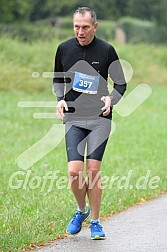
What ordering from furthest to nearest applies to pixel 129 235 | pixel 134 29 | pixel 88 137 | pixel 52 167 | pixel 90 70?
pixel 134 29
pixel 52 167
pixel 129 235
pixel 88 137
pixel 90 70

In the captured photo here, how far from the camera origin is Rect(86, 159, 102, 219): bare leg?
709cm

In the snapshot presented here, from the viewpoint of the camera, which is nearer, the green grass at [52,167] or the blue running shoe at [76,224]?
the blue running shoe at [76,224]

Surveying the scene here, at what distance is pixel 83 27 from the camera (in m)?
6.99

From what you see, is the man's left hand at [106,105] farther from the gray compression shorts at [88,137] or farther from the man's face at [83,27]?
the man's face at [83,27]

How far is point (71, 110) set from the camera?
720 cm

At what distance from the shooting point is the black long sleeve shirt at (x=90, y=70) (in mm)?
7098

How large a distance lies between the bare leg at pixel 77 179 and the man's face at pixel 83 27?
3.84 feet

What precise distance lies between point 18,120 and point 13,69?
268 inches

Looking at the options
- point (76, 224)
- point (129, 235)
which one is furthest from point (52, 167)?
point (76, 224)

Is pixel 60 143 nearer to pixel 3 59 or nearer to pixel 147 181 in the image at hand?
pixel 147 181

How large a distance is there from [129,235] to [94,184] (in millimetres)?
780

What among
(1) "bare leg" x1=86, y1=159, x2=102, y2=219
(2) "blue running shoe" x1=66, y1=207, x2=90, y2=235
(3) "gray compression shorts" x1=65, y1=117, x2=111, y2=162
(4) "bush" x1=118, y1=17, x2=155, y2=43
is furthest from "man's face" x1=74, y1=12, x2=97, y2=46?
(4) "bush" x1=118, y1=17, x2=155, y2=43

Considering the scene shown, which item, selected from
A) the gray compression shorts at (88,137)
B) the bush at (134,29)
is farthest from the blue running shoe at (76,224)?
the bush at (134,29)

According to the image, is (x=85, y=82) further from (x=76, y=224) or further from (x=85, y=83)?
(x=76, y=224)
